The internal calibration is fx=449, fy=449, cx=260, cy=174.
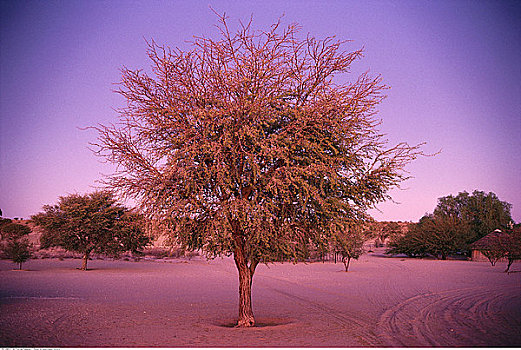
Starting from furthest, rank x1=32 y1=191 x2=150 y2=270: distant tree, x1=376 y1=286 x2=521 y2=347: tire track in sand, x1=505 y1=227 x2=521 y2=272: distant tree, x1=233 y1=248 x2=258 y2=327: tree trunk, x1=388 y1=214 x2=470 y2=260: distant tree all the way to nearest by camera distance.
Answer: x1=388 y1=214 x2=470 y2=260: distant tree, x1=505 y1=227 x2=521 y2=272: distant tree, x1=32 y1=191 x2=150 y2=270: distant tree, x1=233 y1=248 x2=258 y2=327: tree trunk, x1=376 y1=286 x2=521 y2=347: tire track in sand

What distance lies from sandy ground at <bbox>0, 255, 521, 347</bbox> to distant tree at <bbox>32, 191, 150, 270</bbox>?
8.46 meters

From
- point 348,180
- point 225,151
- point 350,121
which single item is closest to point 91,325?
point 225,151

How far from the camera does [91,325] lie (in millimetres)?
14914

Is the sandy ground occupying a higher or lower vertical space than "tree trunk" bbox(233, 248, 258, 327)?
lower

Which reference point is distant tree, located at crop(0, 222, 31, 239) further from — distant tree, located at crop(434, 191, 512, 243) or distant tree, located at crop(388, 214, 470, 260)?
distant tree, located at crop(434, 191, 512, 243)

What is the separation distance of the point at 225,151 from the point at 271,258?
397cm

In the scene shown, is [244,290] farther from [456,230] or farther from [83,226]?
[456,230]

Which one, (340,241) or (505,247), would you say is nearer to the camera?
(340,241)

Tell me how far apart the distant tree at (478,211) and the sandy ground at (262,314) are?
167 feet

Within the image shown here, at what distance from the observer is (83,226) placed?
40406mm

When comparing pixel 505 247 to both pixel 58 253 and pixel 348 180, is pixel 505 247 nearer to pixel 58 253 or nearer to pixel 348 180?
pixel 348 180

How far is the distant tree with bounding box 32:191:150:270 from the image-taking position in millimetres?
40688

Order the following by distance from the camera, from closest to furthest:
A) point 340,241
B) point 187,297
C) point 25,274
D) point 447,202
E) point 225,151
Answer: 1. point 225,151
2. point 340,241
3. point 187,297
4. point 25,274
5. point 447,202

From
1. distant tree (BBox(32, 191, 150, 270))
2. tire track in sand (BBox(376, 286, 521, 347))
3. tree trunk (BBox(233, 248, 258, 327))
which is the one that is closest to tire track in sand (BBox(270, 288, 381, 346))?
tire track in sand (BBox(376, 286, 521, 347))
